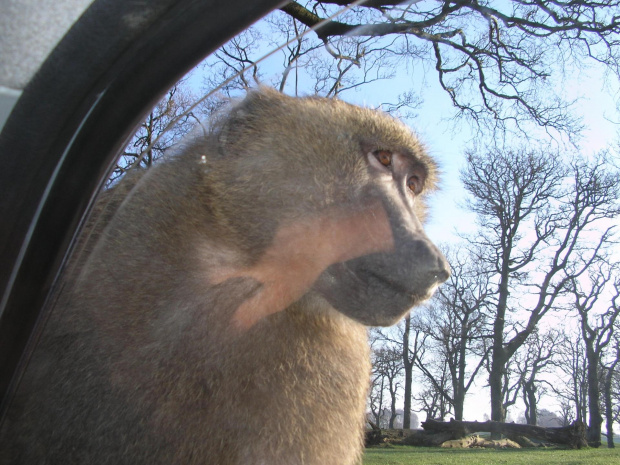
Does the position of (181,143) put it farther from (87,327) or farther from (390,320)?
(390,320)

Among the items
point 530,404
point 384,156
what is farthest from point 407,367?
point 384,156

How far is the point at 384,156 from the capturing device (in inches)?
99.4

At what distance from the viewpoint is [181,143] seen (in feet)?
7.11

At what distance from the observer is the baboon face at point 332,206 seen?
6.49 feet

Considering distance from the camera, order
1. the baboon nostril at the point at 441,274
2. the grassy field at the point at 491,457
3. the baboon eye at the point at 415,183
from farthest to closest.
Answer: the baboon eye at the point at 415,183 < the grassy field at the point at 491,457 < the baboon nostril at the point at 441,274

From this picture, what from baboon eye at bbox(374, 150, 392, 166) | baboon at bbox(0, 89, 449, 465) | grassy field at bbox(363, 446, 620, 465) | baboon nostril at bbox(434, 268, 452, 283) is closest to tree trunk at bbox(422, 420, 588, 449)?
grassy field at bbox(363, 446, 620, 465)

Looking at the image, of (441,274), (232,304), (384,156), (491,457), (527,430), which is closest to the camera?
(441,274)

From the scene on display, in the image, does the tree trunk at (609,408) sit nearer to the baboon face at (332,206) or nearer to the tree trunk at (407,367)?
the tree trunk at (407,367)

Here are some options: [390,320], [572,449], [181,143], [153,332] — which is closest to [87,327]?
[153,332]

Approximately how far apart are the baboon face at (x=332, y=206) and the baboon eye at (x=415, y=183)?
263mm

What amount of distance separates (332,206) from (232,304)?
1.79ft

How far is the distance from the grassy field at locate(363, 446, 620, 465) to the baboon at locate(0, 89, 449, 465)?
109 centimetres

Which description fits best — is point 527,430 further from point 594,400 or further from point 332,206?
point 332,206

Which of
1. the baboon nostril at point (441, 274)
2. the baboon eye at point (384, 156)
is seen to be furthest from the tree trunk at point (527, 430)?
the baboon eye at point (384, 156)
